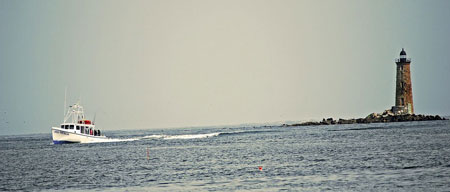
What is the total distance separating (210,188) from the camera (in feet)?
124

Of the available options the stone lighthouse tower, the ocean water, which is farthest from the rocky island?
the ocean water

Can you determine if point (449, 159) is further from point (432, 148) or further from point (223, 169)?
point (223, 169)

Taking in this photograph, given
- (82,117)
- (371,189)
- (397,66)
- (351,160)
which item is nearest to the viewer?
(371,189)

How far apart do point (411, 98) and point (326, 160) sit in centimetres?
9342

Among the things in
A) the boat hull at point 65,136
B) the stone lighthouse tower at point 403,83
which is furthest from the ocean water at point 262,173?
the stone lighthouse tower at point 403,83

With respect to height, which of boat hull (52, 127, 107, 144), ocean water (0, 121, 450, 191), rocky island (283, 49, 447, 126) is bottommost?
ocean water (0, 121, 450, 191)

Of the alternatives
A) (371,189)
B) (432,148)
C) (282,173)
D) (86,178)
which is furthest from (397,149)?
(86,178)

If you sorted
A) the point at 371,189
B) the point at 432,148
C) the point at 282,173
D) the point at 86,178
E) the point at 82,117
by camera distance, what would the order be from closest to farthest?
the point at 371,189
the point at 282,173
the point at 86,178
the point at 432,148
the point at 82,117

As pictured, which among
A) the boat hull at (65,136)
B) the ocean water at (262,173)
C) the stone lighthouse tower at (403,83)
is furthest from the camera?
the stone lighthouse tower at (403,83)

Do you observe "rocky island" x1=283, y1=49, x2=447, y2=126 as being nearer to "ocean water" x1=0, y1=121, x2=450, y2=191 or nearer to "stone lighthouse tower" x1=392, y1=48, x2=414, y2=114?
"stone lighthouse tower" x1=392, y1=48, x2=414, y2=114

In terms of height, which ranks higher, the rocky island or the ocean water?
the rocky island

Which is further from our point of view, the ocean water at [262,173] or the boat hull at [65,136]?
the boat hull at [65,136]

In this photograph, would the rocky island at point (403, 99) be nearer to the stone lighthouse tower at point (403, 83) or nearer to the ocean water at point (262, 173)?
the stone lighthouse tower at point (403, 83)

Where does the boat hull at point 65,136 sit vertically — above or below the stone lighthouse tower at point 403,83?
below
